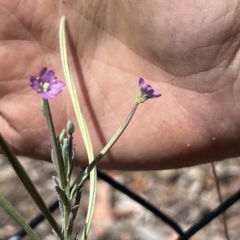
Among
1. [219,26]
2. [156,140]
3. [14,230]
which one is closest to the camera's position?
[219,26]

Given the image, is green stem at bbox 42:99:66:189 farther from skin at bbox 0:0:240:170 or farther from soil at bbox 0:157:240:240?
soil at bbox 0:157:240:240

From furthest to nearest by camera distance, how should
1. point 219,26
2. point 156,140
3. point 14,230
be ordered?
point 14,230, point 156,140, point 219,26

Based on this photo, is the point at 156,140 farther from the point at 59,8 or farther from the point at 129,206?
the point at 129,206

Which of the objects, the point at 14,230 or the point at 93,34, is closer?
the point at 93,34

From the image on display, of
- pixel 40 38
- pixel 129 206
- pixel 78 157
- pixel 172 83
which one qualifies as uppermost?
pixel 40 38

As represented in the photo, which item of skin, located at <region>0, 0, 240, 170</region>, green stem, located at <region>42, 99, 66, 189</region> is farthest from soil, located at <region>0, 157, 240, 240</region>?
green stem, located at <region>42, 99, 66, 189</region>

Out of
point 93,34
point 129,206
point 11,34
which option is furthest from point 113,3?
point 129,206

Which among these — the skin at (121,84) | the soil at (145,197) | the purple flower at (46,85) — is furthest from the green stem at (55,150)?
the soil at (145,197)
